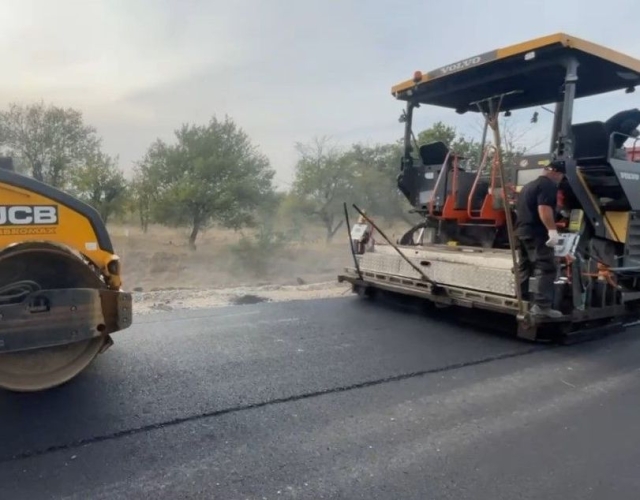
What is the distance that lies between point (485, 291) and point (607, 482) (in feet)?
9.76

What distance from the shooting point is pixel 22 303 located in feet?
11.1

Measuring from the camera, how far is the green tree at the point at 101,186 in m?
19.3

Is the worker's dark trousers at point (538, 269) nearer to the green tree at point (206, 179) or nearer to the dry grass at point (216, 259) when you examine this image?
the dry grass at point (216, 259)

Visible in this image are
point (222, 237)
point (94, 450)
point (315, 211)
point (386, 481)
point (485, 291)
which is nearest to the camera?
point (386, 481)

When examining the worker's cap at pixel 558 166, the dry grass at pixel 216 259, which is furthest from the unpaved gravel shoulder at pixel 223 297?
the dry grass at pixel 216 259

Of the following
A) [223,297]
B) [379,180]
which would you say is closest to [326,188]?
[379,180]

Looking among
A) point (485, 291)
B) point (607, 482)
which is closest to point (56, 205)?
point (607, 482)

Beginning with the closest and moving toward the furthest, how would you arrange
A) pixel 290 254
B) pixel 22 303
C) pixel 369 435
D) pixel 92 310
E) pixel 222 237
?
pixel 369 435
pixel 22 303
pixel 92 310
pixel 290 254
pixel 222 237

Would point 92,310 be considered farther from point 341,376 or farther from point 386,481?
point 386,481

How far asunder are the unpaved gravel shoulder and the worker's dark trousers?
11.1 ft

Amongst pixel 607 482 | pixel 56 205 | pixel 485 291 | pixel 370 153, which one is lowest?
pixel 607 482

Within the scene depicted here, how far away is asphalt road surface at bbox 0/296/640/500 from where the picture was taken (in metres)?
2.61

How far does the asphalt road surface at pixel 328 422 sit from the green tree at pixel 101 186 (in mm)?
15738

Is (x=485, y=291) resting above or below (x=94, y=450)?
above
